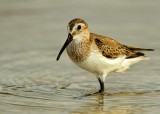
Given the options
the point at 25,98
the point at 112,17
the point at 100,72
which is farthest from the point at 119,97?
the point at 112,17

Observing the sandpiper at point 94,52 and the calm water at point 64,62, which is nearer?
the calm water at point 64,62

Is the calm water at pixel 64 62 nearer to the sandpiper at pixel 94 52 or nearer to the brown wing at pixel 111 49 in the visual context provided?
the sandpiper at pixel 94 52

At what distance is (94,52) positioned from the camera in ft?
40.9

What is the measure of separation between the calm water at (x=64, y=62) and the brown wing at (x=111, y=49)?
1.88ft

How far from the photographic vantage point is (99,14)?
18500 mm

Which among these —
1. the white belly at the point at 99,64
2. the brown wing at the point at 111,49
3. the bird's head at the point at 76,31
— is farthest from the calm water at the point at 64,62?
the bird's head at the point at 76,31

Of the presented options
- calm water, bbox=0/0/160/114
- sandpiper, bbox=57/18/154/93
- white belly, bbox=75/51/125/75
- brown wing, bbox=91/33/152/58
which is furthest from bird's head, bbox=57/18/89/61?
calm water, bbox=0/0/160/114

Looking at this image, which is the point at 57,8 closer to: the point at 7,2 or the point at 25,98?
the point at 7,2

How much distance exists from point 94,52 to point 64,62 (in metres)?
2.47

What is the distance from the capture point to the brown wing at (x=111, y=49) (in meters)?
12.7

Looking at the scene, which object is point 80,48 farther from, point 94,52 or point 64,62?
point 64,62

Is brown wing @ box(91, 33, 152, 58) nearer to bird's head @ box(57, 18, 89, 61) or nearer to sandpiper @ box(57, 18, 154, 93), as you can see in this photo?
sandpiper @ box(57, 18, 154, 93)

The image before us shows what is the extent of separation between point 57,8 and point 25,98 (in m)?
7.55

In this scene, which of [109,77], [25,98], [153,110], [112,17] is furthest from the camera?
[112,17]
